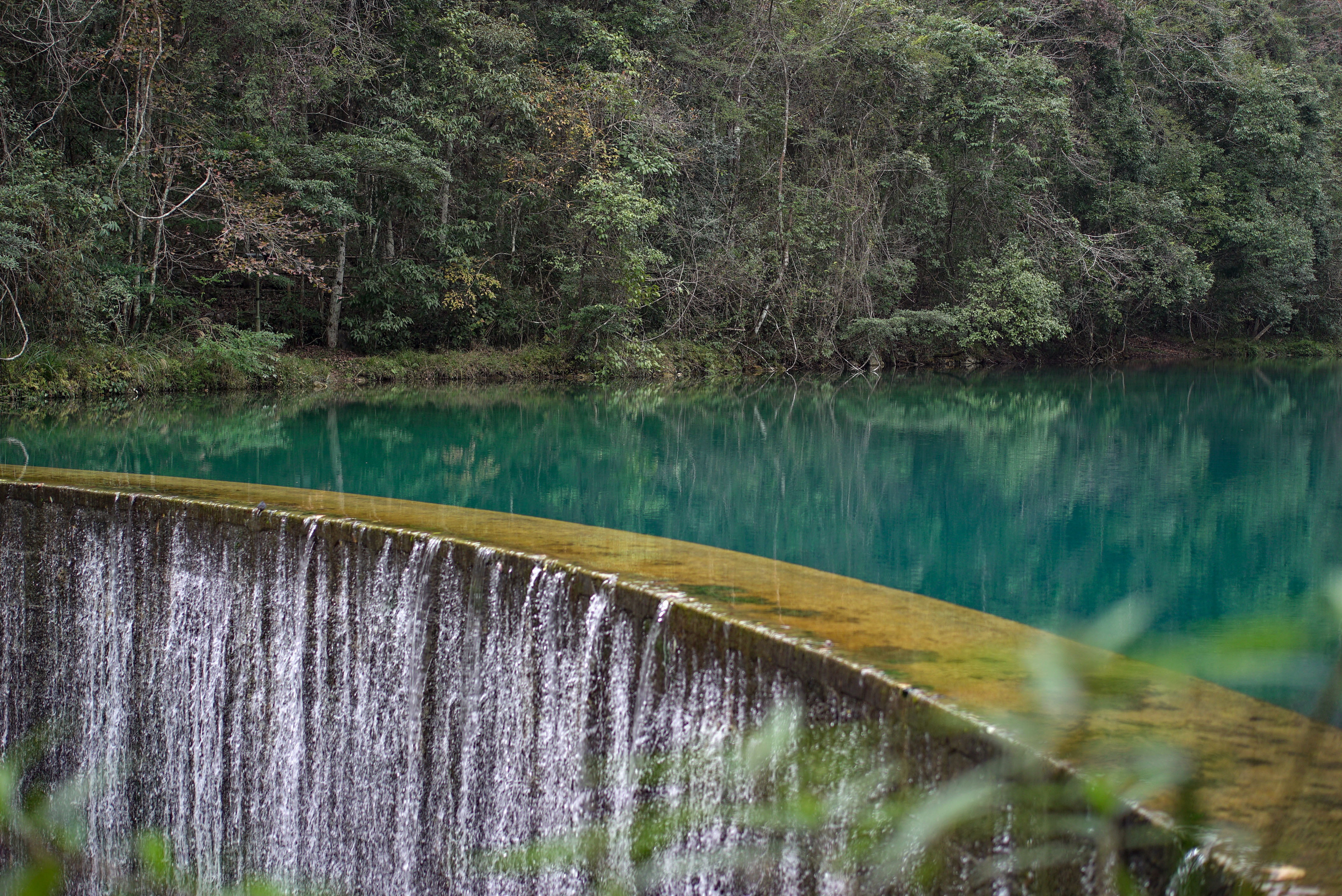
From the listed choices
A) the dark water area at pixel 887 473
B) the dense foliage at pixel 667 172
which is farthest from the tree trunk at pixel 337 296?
the dark water area at pixel 887 473

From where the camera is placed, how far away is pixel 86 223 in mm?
14109

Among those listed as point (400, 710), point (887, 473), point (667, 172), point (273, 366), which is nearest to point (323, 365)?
point (273, 366)

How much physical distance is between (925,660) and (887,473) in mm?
7524

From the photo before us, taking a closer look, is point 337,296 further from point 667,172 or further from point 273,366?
point 667,172

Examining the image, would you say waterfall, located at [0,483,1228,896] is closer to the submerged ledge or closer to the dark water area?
the submerged ledge

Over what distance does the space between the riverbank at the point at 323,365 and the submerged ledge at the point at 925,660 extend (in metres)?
9.33

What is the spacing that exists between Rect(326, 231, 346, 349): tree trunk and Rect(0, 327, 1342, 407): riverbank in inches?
12.0

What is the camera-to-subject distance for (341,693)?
499cm

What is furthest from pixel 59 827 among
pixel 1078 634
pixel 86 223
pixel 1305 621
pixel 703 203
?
pixel 703 203

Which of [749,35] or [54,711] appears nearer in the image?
[54,711]

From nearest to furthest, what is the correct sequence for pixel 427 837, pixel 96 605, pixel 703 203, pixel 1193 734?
pixel 1193 734
pixel 427 837
pixel 96 605
pixel 703 203

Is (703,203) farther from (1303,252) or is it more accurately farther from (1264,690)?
(1264,690)

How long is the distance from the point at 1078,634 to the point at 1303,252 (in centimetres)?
3092

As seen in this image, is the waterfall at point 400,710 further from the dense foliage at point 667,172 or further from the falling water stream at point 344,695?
the dense foliage at point 667,172
